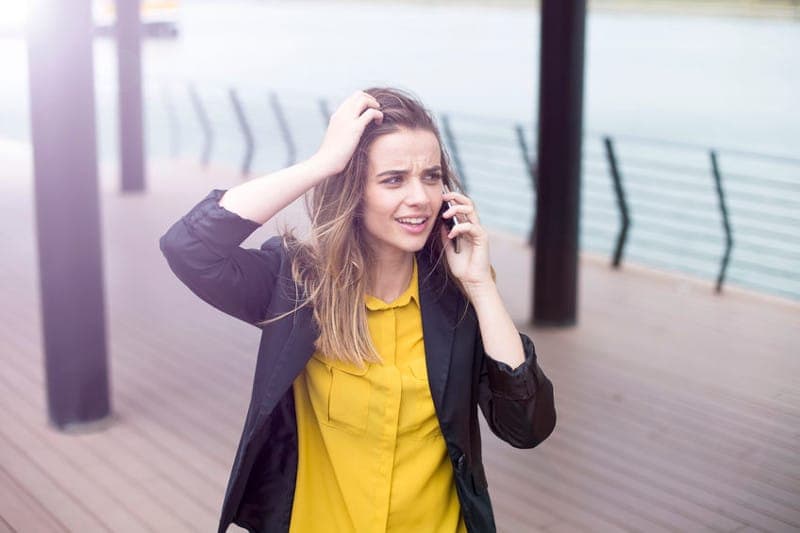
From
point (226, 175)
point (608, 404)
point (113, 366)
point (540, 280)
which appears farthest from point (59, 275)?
point (226, 175)

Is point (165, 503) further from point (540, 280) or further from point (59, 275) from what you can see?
point (540, 280)

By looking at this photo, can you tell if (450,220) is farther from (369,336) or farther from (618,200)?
(618,200)

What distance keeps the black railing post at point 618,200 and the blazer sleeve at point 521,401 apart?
205 inches

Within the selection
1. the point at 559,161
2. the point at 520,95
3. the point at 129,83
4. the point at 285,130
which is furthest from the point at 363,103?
the point at 520,95

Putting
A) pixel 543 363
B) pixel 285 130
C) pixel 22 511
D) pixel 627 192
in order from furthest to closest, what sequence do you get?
1. pixel 285 130
2. pixel 627 192
3. pixel 543 363
4. pixel 22 511

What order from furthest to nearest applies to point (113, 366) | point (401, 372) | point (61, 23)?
point (113, 366) → point (61, 23) → point (401, 372)

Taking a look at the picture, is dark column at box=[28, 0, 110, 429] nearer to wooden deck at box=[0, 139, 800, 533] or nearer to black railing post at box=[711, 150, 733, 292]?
wooden deck at box=[0, 139, 800, 533]

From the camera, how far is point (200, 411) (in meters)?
4.39

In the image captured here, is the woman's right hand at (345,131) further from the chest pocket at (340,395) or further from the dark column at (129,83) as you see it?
the dark column at (129,83)

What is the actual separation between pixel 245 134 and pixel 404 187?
9.11 meters

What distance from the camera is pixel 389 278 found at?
184 centimetres

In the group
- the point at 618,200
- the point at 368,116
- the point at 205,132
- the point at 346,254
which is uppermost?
the point at 368,116

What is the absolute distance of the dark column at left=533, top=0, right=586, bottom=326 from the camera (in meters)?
5.36

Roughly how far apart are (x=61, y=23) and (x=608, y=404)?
2277 mm
